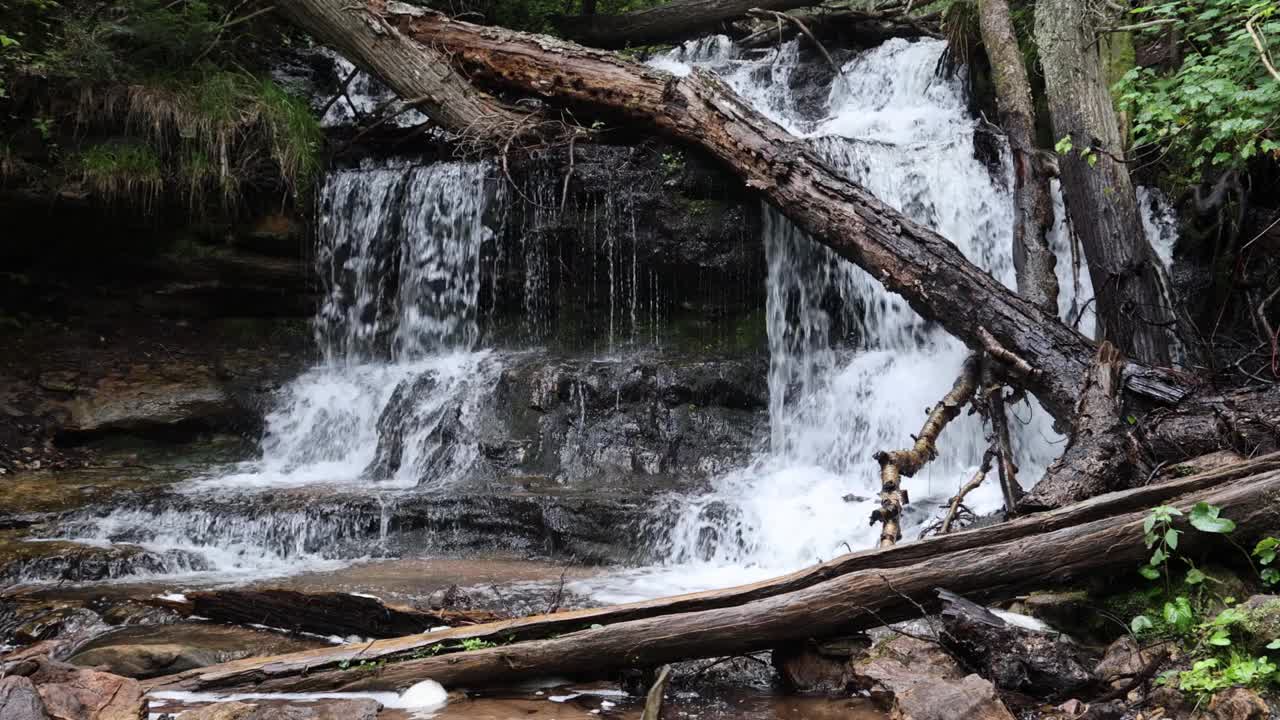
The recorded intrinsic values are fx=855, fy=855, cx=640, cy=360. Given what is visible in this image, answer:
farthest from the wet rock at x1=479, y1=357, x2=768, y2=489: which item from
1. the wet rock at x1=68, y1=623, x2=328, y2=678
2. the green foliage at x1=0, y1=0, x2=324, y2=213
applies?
the green foliage at x1=0, y1=0, x2=324, y2=213

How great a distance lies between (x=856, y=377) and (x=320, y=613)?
531cm

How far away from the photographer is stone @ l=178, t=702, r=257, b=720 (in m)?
2.98

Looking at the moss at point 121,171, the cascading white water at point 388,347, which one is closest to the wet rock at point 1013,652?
the cascading white water at point 388,347

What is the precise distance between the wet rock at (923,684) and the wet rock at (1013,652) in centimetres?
14

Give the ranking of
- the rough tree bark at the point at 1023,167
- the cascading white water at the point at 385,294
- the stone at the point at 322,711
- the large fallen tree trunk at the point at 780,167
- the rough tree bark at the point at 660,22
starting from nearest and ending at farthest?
the stone at the point at 322,711 < the large fallen tree trunk at the point at 780,167 < the rough tree bark at the point at 1023,167 < the cascading white water at the point at 385,294 < the rough tree bark at the point at 660,22

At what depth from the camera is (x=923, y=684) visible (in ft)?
9.75

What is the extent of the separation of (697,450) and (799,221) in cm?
236

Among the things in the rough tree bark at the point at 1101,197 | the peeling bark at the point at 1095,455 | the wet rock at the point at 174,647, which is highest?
the rough tree bark at the point at 1101,197

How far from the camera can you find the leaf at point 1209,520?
3066 mm

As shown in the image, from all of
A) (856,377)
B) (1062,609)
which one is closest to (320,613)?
(1062,609)

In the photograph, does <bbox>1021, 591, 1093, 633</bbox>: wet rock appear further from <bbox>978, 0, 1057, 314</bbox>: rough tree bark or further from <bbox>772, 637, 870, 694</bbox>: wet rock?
<bbox>978, 0, 1057, 314</bbox>: rough tree bark

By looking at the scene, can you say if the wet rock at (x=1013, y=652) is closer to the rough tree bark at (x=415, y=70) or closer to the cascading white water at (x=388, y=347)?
the cascading white water at (x=388, y=347)

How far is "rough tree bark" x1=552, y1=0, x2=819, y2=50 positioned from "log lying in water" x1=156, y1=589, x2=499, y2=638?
8.61 m

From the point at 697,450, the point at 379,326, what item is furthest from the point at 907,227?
the point at 379,326
